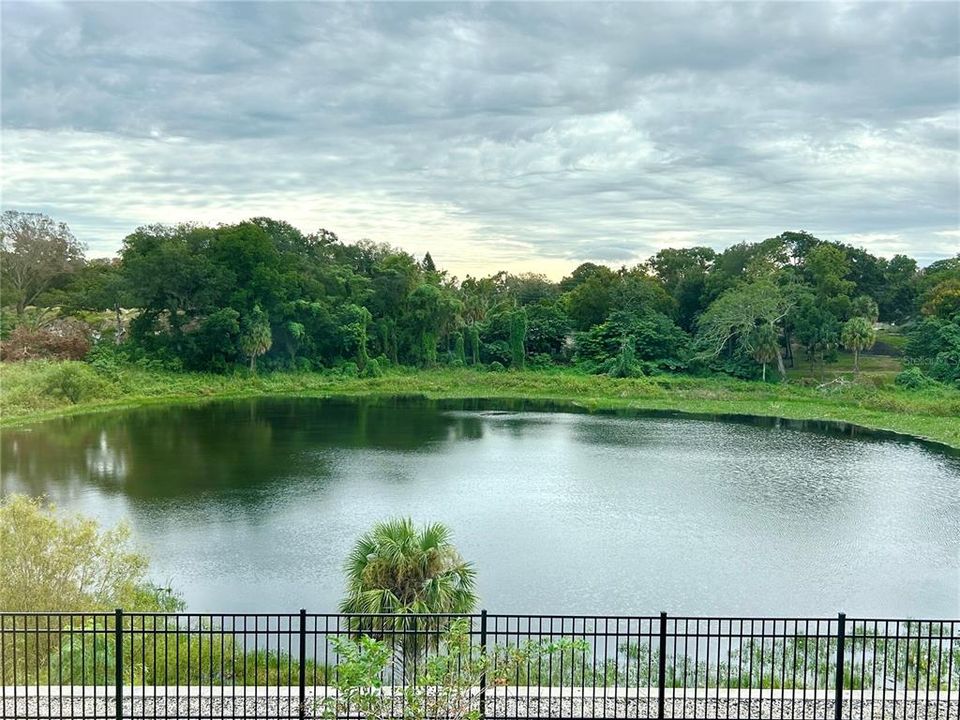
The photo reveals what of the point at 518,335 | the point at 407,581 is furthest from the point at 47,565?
the point at 518,335

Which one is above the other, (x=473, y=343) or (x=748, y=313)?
(x=748, y=313)

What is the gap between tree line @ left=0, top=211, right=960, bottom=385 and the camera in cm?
5838

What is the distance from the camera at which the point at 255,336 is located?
195 feet

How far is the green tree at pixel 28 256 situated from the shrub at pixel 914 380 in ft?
199

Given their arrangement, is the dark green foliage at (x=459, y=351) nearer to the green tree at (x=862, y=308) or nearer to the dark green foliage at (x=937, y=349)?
the green tree at (x=862, y=308)

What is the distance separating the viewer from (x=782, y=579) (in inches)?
741

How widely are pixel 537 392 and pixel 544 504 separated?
35048 millimetres

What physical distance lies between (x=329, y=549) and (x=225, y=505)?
18.7 ft

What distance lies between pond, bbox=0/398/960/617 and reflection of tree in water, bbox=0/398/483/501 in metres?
0.16

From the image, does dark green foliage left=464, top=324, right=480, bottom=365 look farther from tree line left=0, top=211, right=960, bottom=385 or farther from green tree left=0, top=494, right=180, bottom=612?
green tree left=0, top=494, right=180, bottom=612

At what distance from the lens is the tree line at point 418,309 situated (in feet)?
192

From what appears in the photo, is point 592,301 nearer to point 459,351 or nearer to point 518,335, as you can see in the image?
point 518,335

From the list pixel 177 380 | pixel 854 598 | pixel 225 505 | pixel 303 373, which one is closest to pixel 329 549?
pixel 225 505

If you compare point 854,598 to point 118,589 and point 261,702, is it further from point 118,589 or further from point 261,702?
point 118,589
